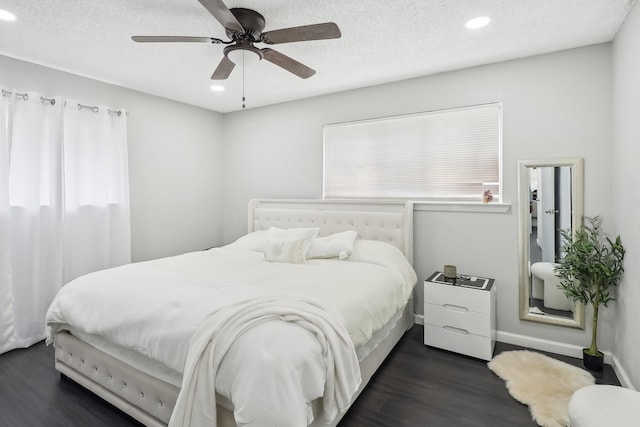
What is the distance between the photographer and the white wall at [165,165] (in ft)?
11.7

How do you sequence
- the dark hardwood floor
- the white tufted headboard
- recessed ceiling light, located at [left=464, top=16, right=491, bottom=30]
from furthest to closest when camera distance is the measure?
1. the white tufted headboard
2. recessed ceiling light, located at [left=464, top=16, right=491, bottom=30]
3. the dark hardwood floor

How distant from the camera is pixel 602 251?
248 cm

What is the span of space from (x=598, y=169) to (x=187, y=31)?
3472mm

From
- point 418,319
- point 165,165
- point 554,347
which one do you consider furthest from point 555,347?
point 165,165

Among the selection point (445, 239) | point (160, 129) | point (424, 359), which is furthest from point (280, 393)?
point (160, 129)

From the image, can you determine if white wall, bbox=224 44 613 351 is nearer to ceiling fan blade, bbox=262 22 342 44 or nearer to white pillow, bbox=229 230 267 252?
white pillow, bbox=229 230 267 252

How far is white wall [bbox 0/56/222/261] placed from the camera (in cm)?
356

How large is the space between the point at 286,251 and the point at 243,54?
5.76ft

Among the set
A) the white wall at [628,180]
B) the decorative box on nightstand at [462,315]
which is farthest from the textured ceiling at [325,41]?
the decorative box on nightstand at [462,315]

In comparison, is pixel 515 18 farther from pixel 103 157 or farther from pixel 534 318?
pixel 103 157

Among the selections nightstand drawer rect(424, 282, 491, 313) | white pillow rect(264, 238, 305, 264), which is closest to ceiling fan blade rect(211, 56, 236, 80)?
white pillow rect(264, 238, 305, 264)

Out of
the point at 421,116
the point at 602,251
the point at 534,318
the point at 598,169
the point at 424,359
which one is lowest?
the point at 424,359

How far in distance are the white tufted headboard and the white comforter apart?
42 cm

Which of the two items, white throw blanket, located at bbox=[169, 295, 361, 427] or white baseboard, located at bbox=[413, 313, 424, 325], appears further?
white baseboard, located at bbox=[413, 313, 424, 325]
